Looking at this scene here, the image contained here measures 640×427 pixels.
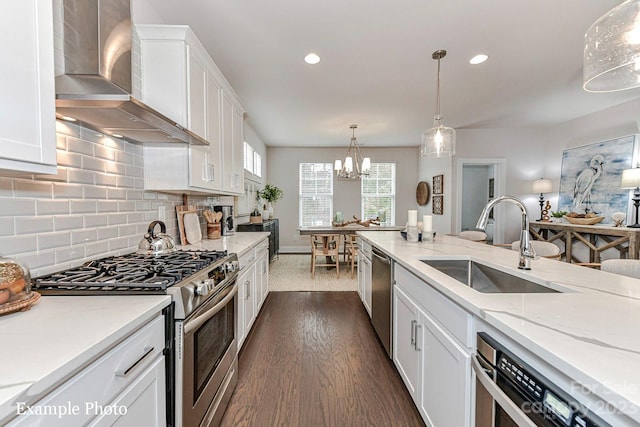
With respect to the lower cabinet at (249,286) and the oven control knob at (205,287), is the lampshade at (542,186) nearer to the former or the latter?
the lower cabinet at (249,286)

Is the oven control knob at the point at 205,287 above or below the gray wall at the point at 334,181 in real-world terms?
below

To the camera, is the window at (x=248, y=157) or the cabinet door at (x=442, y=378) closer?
the cabinet door at (x=442, y=378)

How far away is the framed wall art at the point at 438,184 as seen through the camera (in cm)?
584

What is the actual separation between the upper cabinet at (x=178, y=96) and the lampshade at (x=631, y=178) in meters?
5.01

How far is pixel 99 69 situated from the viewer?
1.21m

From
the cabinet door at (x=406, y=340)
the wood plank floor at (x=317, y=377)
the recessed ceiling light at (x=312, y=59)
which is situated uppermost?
the recessed ceiling light at (x=312, y=59)

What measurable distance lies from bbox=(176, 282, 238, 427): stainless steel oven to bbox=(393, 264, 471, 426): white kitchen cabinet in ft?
3.63

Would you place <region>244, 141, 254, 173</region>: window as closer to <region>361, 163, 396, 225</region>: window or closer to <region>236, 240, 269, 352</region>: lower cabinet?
<region>236, 240, 269, 352</region>: lower cabinet

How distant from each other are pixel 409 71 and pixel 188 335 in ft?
10.7

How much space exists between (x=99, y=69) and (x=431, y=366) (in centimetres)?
209

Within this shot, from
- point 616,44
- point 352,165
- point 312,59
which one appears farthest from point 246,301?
point 352,165

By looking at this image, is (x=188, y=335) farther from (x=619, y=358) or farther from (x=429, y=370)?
(x=619, y=358)

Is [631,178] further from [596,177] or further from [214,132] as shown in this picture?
[214,132]

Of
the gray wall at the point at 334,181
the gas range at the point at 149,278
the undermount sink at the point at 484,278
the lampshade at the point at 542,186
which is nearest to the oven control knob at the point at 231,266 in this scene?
the gas range at the point at 149,278
